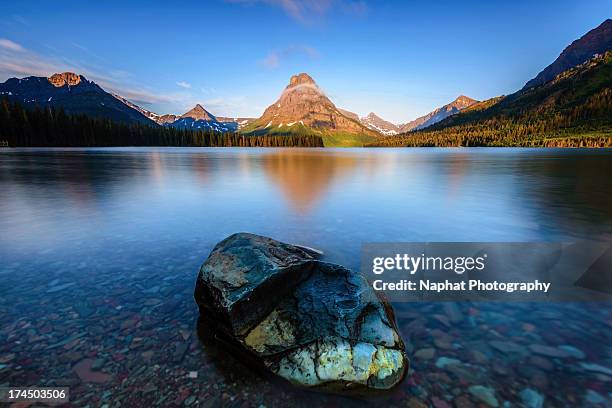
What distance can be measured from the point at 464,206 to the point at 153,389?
20636mm

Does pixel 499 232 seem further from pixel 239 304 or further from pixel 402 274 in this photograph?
pixel 239 304

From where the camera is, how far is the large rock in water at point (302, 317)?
16.9ft

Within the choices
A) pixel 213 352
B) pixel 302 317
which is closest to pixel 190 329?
pixel 213 352

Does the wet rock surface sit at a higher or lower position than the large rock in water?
lower

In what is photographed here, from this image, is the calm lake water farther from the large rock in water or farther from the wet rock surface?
the large rock in water

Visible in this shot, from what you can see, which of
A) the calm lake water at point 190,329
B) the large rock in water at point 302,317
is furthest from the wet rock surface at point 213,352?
the large rock in water at point 302,317

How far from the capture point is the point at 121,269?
957cm

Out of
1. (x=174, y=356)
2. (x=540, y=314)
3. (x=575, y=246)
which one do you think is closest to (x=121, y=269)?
(x=174, y=356)

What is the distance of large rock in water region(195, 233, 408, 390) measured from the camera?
514cm

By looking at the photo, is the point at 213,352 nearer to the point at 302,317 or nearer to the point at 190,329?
the point at 190,329

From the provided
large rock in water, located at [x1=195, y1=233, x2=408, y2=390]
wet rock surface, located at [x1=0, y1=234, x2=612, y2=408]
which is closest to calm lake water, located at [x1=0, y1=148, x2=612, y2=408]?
wet rock surface, located at [x1=0, y1=234, x2=612, y2=408]

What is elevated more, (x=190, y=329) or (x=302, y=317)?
(x=302, y=317)

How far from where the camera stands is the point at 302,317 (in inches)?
233

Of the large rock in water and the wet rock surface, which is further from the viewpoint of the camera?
the large rock in water
